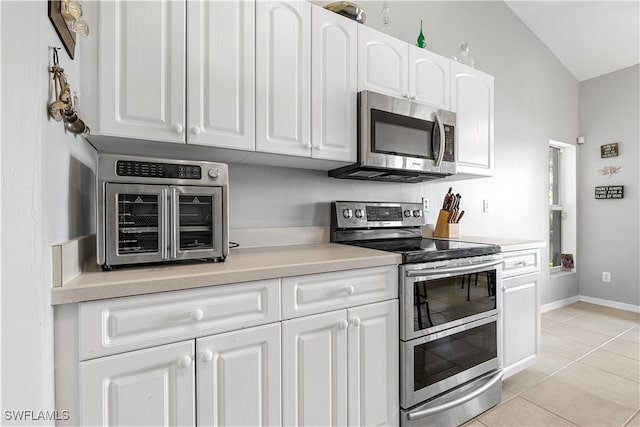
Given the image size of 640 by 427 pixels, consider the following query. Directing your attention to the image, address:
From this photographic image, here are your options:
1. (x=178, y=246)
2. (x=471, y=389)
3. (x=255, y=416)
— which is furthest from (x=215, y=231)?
(x=471, y=389)

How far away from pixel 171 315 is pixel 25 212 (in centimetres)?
46

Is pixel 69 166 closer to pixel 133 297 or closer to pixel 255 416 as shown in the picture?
pixel 133 297

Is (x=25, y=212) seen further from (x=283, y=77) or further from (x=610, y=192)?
(x=610, y=192)

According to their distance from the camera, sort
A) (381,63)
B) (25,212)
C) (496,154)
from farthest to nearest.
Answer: (496,154) < (381,63) < (25,212)

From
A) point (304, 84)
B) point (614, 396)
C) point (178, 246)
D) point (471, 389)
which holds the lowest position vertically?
point (614, 396)

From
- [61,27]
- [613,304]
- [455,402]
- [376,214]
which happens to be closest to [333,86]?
[376,214]

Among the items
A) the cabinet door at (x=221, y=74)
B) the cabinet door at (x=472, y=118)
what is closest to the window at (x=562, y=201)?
the cabinet door at (x=472, y=118)

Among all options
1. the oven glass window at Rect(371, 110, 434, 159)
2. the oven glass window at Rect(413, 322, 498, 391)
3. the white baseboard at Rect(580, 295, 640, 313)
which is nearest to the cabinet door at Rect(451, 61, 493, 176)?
the oven glass window at Rect(371, 110, 434, 159)

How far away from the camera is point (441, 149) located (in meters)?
1.96

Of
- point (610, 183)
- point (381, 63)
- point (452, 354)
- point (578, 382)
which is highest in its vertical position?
point (381, 63)

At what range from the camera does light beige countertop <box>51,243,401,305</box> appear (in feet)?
2.86

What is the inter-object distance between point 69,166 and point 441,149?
184 centimetres

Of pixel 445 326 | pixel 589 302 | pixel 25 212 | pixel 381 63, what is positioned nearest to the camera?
pixel 25 212

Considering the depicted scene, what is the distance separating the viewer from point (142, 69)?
1.19 meters
